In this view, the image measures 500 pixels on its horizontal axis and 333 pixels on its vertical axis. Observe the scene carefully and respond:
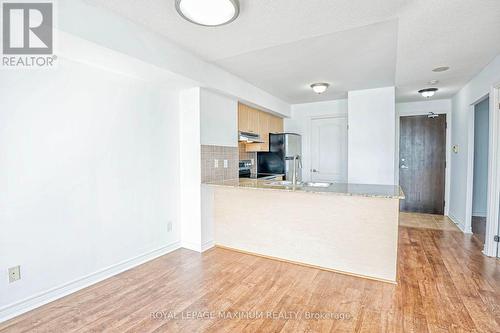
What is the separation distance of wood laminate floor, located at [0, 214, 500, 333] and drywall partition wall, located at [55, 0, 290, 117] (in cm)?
215

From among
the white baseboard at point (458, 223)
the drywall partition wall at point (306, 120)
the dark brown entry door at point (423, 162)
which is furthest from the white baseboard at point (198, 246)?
the dark brown entry door at point (423, 162)

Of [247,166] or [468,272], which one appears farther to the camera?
[247,166]

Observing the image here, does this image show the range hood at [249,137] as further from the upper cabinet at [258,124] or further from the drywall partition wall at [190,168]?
the drywall partition wall at [190,168]

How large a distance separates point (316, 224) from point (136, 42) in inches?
100

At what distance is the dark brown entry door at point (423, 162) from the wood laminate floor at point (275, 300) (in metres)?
2.47

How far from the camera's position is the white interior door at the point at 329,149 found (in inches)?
208

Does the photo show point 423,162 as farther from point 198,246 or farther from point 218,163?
point 198,246

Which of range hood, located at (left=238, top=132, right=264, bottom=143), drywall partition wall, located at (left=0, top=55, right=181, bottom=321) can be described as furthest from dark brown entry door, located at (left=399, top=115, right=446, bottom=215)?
drywall partition wall, located at (left=0, top=55, right=181, bottom=321)

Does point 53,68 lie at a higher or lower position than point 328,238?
higher

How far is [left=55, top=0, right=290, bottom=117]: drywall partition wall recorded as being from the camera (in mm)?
1908

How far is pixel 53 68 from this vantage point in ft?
7.34

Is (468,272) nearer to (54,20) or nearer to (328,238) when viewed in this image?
(328,238)

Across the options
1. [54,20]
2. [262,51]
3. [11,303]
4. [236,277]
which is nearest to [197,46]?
[262,51]

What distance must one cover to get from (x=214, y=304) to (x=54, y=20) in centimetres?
245
